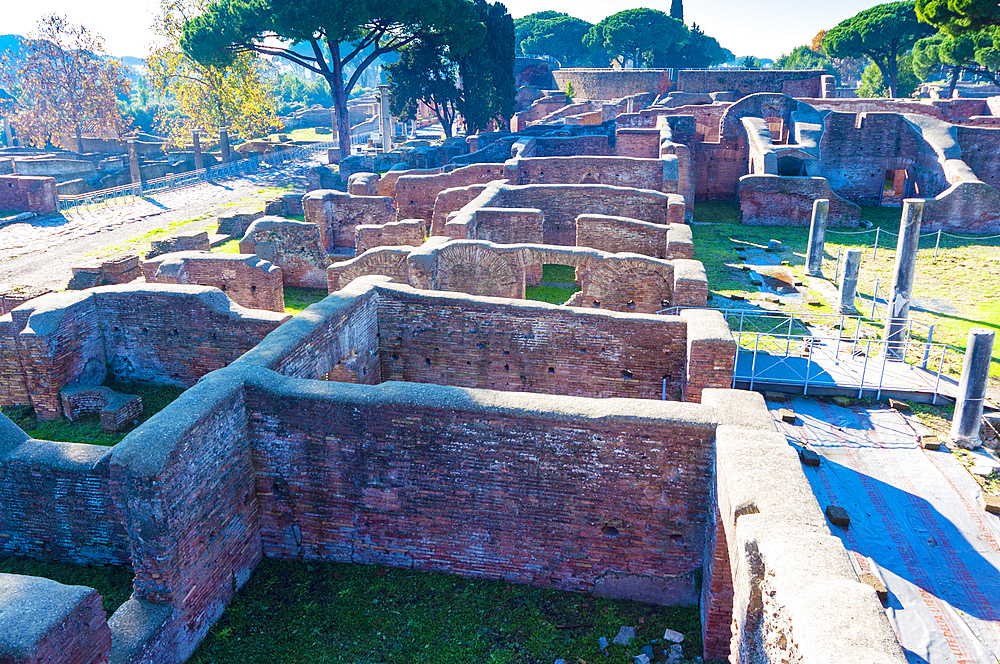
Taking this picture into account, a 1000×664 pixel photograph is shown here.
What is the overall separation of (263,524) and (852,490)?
6.51 metres

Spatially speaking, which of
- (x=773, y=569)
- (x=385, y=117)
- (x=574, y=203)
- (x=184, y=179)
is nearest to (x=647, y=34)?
(x=385, y=117)

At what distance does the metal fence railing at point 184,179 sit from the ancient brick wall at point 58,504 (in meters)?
24.2

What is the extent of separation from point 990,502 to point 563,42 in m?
72.6

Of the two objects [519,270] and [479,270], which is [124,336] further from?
[519,270]

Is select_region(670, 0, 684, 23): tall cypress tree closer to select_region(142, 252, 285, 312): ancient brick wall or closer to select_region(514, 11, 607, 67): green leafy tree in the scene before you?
select_region(514, 11, 607, 67): green leafy tree

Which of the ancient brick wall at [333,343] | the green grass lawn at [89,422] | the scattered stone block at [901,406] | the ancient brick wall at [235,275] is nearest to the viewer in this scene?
the ancient brick wall at [333,343]

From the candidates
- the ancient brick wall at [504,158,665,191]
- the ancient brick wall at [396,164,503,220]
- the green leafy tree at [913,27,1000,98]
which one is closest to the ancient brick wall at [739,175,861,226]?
the ancient brick wall at [504,158,665,191]

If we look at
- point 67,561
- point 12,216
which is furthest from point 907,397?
point 12,216

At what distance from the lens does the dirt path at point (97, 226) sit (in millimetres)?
18828

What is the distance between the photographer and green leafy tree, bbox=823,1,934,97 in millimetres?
42781

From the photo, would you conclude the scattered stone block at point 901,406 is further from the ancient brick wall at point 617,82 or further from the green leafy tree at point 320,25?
the ancient brick wall at point 617,82

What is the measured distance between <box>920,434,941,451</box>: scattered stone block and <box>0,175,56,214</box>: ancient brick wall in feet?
93.4

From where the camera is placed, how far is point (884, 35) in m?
44.0

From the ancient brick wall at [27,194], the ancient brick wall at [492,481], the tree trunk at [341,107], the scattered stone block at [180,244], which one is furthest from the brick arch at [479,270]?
the tree trunk at [341,107]
